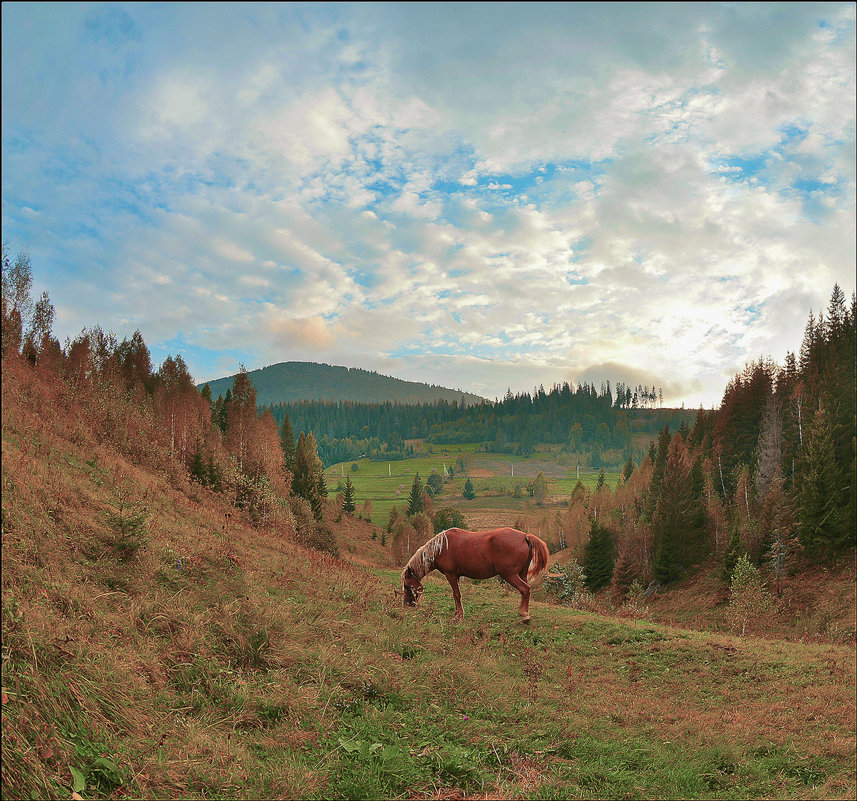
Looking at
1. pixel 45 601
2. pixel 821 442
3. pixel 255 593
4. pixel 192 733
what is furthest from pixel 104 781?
pixel 821 442

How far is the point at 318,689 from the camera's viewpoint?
6.56 meters

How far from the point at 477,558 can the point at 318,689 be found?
6703 millimetres

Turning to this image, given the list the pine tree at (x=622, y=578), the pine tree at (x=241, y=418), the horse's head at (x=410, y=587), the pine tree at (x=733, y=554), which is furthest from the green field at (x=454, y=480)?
the horse's head at (x=410, y=587)

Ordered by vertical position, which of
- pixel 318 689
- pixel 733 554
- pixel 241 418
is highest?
pixel 241 418

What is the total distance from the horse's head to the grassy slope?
3.11ft

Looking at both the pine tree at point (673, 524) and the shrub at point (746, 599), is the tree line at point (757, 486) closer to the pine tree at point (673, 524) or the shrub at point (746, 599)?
the pine tree at point (673, 524)

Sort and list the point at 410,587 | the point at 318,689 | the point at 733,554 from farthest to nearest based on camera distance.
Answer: the point at 733,554 → the point at 410,587 → the point at 318,689

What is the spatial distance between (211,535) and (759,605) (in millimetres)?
30268

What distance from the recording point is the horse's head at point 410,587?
1273 cm

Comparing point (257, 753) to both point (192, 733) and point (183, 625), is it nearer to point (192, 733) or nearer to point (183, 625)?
point (192, 733)

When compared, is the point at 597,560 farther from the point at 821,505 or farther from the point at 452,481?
the point at 452,481

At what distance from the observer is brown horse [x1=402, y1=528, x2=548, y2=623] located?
493 inches

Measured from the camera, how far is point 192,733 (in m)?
5.15

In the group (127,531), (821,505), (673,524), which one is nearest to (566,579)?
(673,524)
